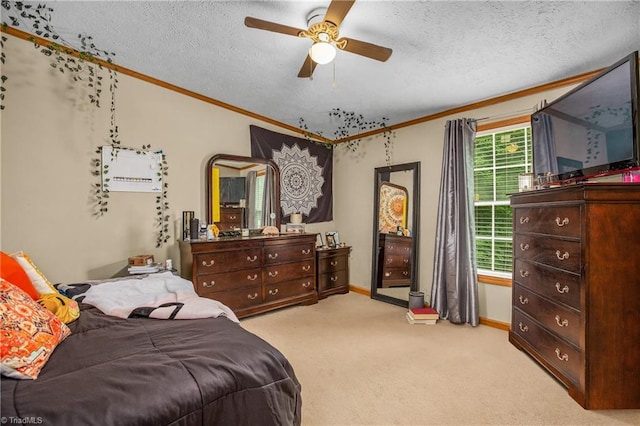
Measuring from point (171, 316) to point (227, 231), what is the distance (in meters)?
2.15

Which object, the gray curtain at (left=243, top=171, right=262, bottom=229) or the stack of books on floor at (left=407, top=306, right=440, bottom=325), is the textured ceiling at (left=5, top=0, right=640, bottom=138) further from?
the stack of books on floor at (left=407, top=306, right=440, bottom=325)

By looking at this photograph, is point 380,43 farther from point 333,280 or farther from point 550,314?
point 333,280

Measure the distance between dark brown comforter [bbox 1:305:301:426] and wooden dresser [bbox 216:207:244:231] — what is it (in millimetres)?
2199

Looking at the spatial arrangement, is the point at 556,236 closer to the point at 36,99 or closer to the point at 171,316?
the point at 171,316

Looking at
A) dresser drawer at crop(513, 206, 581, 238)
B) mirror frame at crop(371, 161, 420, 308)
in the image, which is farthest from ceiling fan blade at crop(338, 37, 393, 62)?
mirror frame at crop(371, 161, 420, 308)

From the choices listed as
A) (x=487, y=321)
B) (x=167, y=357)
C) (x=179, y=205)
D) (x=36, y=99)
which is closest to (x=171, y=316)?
(x=167, y=357)

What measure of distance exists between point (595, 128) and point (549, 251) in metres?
0.93

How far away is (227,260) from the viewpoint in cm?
318

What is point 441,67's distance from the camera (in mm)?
2611

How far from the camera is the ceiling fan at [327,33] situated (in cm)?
174

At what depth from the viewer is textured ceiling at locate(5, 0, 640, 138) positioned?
1948mm

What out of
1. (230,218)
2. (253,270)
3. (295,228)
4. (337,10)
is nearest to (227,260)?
(253,270)

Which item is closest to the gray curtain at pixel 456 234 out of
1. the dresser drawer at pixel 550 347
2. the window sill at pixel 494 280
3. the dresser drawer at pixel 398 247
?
the window sill at pixel 494 280

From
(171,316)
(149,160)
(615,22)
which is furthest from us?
(149,160)
